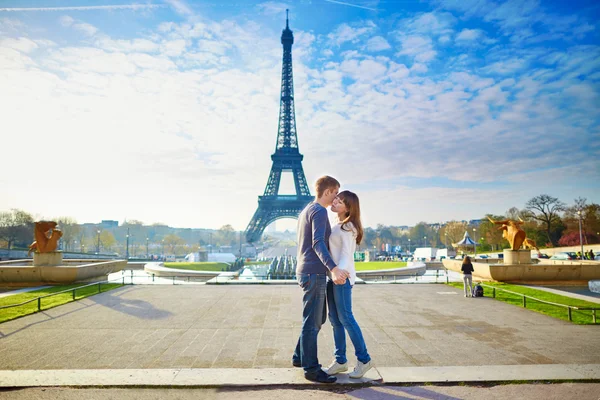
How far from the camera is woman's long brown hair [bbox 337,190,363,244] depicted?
4.99 m

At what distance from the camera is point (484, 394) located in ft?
14.2

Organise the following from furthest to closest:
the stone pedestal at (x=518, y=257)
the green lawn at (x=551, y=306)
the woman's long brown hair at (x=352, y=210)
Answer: the stone pedestal at (x=518, y=257) → the green lawn at (x=551, y=306) → the woman's long brown hair at (x=352, y=210)

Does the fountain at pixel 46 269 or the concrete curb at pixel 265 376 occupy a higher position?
the fountain at pixel 46 269

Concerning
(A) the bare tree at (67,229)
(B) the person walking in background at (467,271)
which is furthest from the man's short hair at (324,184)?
(A) the bare tree at (67,229)

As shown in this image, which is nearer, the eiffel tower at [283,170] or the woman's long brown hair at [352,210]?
the woman's long brown hair at [352,210]

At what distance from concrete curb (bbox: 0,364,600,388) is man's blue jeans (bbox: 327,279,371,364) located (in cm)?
27

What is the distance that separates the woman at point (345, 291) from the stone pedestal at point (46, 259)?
52.7ft

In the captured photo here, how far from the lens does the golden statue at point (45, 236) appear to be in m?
16.5

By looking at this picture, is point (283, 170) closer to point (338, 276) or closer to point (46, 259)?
point (46, 259)

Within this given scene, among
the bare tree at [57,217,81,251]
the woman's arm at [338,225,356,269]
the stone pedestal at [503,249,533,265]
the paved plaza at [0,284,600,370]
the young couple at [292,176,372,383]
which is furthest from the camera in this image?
the bare tree at [57,217,81,251]

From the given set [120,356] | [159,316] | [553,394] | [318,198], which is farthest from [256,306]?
[553,394]

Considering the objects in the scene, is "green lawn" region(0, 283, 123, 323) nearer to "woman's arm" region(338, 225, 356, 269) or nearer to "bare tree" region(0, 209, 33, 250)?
"woman's arm" region(338, 225, 356, 269)

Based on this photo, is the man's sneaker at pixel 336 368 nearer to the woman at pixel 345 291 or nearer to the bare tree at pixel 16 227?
the woman at pixel 345 291

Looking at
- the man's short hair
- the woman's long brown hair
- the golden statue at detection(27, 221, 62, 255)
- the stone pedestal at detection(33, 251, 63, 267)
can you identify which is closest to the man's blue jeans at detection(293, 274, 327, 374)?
the woman's long brown hair
